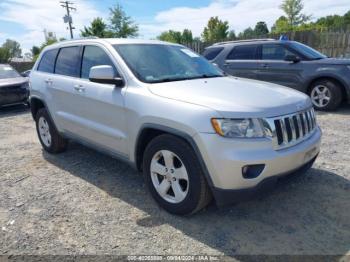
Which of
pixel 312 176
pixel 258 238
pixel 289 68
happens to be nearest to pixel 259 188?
pixel 258 238

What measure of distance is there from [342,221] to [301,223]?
0.38m

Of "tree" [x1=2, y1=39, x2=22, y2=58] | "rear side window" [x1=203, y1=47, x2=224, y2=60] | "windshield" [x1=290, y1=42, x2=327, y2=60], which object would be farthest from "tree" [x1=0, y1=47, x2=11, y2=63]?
"windshield" [x1=290, y1=42, x2=327, y2=60]

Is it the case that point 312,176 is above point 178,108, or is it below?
below

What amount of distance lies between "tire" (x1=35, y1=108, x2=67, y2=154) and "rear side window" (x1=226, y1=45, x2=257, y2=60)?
17.9ft

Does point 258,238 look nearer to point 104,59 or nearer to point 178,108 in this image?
point 178,108

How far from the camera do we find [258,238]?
108 inches

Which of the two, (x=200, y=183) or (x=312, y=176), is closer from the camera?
(x=200, y=183)

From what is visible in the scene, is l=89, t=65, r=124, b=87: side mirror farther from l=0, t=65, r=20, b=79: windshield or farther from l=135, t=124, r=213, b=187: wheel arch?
l=0, t=65, r=20, b=79: windshield

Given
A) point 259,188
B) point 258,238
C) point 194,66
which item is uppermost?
point 194,66

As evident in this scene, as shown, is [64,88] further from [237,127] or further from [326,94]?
[326,94]

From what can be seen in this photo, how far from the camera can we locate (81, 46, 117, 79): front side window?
3.75 meters

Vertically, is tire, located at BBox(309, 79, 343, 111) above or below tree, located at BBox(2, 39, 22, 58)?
below

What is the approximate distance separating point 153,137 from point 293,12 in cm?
3986

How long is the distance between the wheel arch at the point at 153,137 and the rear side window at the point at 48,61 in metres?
2.36
